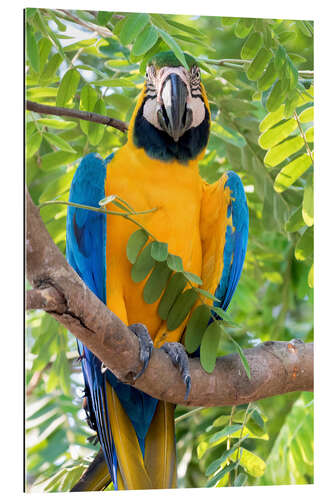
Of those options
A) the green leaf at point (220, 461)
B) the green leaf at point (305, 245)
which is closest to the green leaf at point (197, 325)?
the green leaf at point (220, 461)

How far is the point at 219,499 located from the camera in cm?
204

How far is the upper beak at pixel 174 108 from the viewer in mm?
1860

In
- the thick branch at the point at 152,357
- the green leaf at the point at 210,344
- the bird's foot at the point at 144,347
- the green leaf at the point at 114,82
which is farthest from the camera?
the green leaf at the point at 114,82

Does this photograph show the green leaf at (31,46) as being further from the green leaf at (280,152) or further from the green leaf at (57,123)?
the green leaf at (280,152)

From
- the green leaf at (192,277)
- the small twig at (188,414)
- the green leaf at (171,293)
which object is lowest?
the small twig at (188,414)

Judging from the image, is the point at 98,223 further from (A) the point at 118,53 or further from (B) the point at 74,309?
(A) the point at 118,53

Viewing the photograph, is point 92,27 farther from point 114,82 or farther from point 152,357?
point 152,357

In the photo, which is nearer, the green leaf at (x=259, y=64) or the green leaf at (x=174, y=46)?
the green leaf at (x=174, y=46)

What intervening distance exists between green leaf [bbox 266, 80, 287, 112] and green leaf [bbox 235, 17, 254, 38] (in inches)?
7.5

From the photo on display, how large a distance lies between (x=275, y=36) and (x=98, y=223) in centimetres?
85

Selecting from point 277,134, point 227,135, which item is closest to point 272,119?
point 277,134

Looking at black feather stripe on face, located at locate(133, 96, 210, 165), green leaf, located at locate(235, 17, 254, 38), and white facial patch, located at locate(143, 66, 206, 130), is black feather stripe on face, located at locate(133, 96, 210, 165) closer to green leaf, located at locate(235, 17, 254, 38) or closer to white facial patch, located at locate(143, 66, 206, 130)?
white facial patch, located at locate(143, 66, 206, 130)

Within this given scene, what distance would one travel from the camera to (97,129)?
2.10 meters

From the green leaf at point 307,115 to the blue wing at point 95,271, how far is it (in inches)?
27.6
